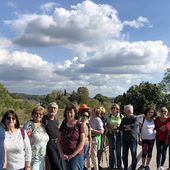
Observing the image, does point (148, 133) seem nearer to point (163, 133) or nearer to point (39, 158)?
point (163, 133)

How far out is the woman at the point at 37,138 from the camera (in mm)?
6723

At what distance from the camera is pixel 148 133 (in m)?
9.72

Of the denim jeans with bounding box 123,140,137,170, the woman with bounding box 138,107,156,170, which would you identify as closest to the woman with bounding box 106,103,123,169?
the denim jeans with bounding box 123,140,137,170

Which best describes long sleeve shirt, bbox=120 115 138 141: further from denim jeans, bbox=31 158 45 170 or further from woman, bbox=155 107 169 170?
denim jeans, bbox=31 158 45 170

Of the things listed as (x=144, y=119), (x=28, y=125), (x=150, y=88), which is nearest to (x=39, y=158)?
(x=28, y=125)

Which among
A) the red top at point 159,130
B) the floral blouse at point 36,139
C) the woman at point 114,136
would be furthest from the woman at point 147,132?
the floral blouse at point 36,139

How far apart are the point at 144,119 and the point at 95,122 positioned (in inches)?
48.8

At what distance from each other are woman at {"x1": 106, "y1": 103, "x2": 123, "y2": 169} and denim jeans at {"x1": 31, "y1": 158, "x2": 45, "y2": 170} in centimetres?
356

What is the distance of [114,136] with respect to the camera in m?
10.2

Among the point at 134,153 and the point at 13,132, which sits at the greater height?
the point at 13,132

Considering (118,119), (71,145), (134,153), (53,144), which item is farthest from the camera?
(118,119)

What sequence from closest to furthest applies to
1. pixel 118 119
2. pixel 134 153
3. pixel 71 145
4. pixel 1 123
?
pixel 1 123
pixel 71 145
pixel 134 153
pixel 118 119

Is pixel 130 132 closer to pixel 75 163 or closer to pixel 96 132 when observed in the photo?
pixel 96 132

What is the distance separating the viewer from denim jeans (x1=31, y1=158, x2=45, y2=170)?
669 cm
